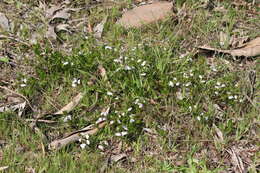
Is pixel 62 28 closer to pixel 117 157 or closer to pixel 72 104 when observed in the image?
pixel 72 104

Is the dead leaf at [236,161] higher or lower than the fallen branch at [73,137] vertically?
lower

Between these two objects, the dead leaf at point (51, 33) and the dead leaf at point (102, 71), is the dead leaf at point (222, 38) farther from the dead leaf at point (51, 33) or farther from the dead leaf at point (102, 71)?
the dead leaf at point (51, 33)

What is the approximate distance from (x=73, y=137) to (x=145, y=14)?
2272mm

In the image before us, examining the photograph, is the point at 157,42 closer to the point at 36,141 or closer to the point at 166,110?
the point at 166,110

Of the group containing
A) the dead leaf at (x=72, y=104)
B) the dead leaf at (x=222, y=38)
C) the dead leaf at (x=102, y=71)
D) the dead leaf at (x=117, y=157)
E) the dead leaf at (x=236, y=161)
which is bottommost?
the dead leaf at (x=236, y=161)

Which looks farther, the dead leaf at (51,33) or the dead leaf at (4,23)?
the dead leaf at (4,23)

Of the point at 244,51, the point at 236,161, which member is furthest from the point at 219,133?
the point at 244,51

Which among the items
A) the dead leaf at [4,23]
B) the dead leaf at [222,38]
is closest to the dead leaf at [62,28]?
the dead leaf at [4,23]

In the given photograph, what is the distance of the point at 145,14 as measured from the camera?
18.8 ft

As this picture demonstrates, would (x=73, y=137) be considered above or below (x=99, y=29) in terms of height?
below

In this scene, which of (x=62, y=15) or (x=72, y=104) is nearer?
(x=72, y=104)

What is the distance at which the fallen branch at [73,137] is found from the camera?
409 centimetres

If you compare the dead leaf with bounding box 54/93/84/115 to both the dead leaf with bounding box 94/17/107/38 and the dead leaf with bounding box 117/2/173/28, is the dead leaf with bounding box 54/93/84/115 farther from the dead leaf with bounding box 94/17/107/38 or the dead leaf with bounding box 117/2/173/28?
the dead leaf with bounding box 117/2/173/28

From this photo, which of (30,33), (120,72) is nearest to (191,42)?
(120,72)
